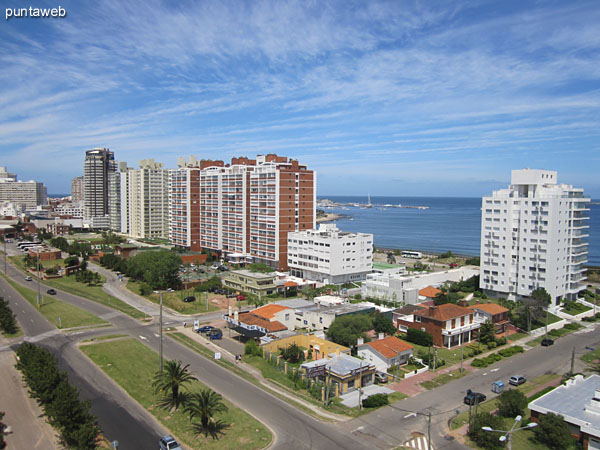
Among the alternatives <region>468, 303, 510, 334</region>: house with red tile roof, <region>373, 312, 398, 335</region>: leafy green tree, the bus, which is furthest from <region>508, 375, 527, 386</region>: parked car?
the bus

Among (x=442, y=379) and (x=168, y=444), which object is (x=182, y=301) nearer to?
(x=442, y=379)

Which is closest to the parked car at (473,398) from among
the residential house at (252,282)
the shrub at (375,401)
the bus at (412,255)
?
the shrub at (375,401)

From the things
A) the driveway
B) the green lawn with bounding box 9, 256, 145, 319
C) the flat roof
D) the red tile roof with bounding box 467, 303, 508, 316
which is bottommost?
Result: the green lawn with bounding box 9, 256, 145, 319

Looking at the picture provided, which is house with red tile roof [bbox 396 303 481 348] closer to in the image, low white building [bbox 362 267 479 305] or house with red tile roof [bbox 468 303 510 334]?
house with red tile roof [bbox 468 303 510 334]

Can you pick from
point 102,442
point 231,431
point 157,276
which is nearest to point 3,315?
point 157,276

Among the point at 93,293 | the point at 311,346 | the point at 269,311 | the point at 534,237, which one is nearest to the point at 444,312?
the point at 311,346

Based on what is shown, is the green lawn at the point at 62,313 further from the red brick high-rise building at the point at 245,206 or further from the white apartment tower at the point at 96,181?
the white apartment tower at the point at 96,181

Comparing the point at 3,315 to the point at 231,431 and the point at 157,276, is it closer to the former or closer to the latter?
the point at 157,276

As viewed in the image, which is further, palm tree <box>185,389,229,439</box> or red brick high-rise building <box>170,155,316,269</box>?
red brick high-rise building <box>170,155,316,269</box>
